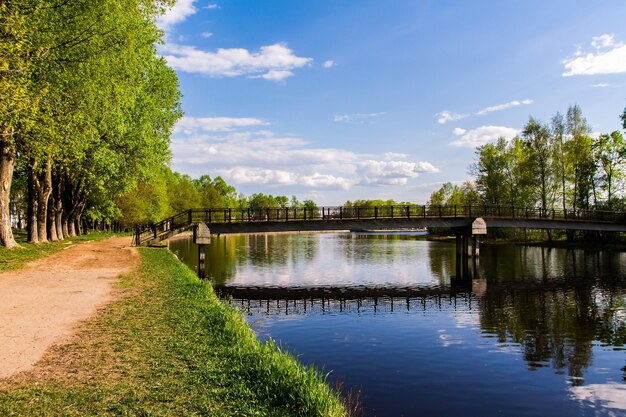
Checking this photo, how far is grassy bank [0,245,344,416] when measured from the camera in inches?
272

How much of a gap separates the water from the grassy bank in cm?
278

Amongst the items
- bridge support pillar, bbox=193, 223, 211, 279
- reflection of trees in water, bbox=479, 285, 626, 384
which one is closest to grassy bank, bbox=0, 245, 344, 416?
reflection of trees in water, bbox=479, 285, 626, 384

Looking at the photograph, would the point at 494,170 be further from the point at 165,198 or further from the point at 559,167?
the point at 165,198

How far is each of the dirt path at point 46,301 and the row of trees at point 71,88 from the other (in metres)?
6.33

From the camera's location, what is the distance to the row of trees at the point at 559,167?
62.4m

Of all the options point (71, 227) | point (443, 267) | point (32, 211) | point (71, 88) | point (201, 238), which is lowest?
point (443, 267)

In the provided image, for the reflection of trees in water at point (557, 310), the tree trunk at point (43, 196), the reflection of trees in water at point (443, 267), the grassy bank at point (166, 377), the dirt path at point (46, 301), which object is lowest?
the reflection of trees in water at point (443, 267)

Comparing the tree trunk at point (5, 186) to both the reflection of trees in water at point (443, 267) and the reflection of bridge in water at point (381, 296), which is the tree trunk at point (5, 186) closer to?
the reflection of bridge in water at point (381, 296)

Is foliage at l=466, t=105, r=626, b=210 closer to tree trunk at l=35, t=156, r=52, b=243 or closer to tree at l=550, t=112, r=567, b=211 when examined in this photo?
tree at l=550, t=112, r=567, b=211

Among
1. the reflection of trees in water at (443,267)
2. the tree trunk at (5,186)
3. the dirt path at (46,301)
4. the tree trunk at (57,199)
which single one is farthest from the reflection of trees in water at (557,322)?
the tree trunk at (57,199)

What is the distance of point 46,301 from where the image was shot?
1496 cm

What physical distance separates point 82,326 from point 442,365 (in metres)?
9.74

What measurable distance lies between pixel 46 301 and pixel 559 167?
2650 inches

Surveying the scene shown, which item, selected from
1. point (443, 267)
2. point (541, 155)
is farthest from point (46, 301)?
point (541, 155)
